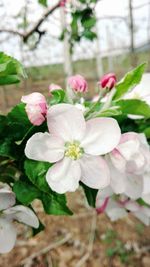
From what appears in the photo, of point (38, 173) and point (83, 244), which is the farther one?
point (83, 244)

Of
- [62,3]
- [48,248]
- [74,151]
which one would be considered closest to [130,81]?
[74,151]

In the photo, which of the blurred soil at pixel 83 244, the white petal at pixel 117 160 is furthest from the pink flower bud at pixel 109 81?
the blurred soil at pixel 83 244

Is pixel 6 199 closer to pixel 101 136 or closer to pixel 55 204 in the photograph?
pixel 55 204

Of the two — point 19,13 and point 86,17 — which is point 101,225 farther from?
point 19,13

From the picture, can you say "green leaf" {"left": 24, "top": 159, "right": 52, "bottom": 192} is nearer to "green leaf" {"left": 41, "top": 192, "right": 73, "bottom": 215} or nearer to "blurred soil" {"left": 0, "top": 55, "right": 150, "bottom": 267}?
"green leaf" {"left": 41, "top": 192, "right": 73, "bottom": 215}

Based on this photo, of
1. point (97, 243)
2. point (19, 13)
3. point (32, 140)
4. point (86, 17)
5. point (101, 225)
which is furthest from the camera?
point (19, 13)

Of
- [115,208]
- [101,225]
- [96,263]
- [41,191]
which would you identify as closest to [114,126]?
[41,191]

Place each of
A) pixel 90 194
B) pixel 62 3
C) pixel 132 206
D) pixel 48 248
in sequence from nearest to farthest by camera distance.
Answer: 1. pixel 90 194
2. pixel 132 206
3. pixel 62 3
4. pixel 48 248

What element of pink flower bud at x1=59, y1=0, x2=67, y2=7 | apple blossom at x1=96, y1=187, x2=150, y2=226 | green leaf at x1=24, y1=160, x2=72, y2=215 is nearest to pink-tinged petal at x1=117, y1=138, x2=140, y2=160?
green leaf at x1=24, y1=160, x2=72, y2=215
